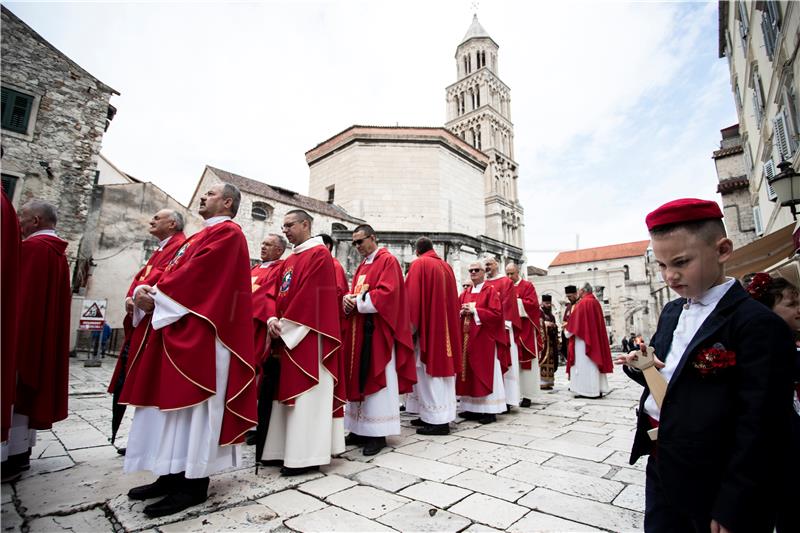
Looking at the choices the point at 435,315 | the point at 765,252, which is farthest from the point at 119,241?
the point at 765,252

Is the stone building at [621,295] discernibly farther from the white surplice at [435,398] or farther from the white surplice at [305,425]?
the white surplice at [305,425]

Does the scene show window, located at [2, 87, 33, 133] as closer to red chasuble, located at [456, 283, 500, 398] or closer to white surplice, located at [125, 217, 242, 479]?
white surplice, located at [125, 217, 242, 479]

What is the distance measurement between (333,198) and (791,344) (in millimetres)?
30118

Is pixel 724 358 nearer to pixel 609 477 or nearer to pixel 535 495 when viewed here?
pixel 535 495

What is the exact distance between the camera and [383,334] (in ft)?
13.5

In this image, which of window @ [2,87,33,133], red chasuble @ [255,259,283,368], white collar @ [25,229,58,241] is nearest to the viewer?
white collar @ [25,229,58,241]

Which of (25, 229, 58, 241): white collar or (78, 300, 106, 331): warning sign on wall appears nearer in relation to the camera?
(25, 229, 58, 241): white collar

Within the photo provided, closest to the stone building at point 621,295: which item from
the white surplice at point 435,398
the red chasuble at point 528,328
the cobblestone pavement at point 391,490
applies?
the red chasuble at point 528,328

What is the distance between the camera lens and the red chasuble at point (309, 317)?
3.21 m

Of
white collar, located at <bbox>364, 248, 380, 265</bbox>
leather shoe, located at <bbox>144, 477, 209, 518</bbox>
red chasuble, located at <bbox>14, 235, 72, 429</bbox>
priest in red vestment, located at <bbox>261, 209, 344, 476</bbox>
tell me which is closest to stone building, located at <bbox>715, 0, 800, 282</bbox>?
white collar, located at <bbox>364, 248, 380, 265</bbox>

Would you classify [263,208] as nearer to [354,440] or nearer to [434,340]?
[434,340]

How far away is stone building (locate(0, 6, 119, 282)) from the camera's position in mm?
12625

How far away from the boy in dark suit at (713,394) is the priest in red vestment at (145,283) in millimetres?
3193

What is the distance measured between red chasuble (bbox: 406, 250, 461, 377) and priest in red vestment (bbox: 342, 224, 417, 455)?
1.66ft
